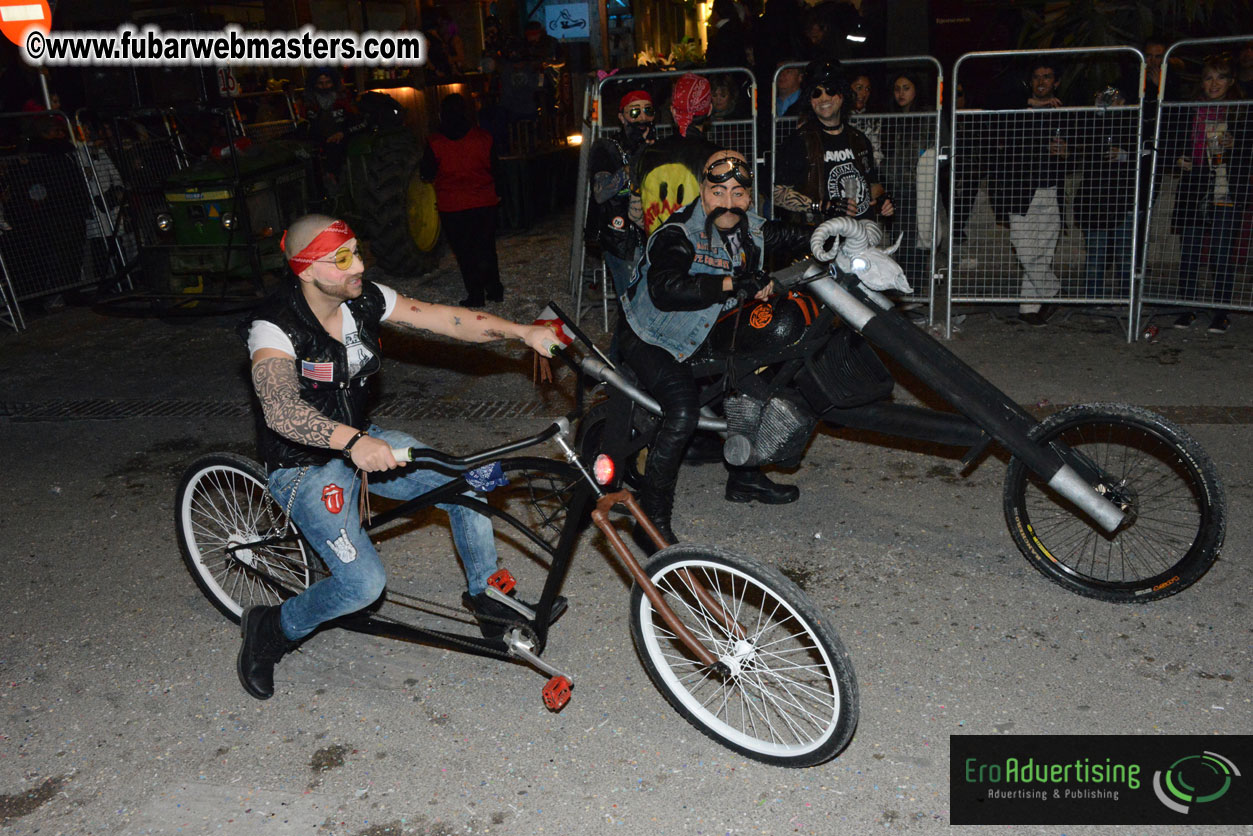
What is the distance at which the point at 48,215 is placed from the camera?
10.9 m

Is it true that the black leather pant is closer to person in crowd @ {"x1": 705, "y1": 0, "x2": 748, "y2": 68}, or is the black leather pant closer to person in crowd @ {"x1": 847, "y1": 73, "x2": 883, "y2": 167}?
person in crowd @ {"x1": 847, "y1": 73, "x2": 883, "y2": 167}

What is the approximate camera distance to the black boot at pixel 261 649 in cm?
411

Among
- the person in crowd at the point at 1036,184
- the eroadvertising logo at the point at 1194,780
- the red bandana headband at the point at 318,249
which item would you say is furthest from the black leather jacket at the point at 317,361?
the person in crowd at the point at 1036,184

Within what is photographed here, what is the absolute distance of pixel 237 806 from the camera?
3.56 m

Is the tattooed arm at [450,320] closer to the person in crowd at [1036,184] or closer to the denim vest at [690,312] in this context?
the denim vest at [690,312]

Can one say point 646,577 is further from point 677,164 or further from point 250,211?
point 250,211

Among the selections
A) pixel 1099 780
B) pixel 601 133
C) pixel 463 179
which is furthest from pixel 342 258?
pixel 463 179

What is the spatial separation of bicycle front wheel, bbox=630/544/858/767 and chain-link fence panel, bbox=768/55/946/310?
3.70 metres

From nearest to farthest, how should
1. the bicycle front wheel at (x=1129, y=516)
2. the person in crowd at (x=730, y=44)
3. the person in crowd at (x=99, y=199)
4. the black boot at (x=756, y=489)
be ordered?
1. the bicycle front wheel at (x=1129, y=516)
2. the black boot at (x=756, y=489)
3. the person in crowd at (x=99, y=199)
4. the person in crowd at (x=730, y=44)

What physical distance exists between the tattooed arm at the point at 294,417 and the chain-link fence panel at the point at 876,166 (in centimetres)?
404

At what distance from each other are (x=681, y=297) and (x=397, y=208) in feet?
23.2

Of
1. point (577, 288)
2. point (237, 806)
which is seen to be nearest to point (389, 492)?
point (237, 806)

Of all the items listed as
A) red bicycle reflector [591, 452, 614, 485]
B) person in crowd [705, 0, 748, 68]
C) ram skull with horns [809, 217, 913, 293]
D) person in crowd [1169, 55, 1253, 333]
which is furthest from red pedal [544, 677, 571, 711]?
person in crowd [705, 0, 748, 68]

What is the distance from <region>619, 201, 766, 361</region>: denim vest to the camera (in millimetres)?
4770
